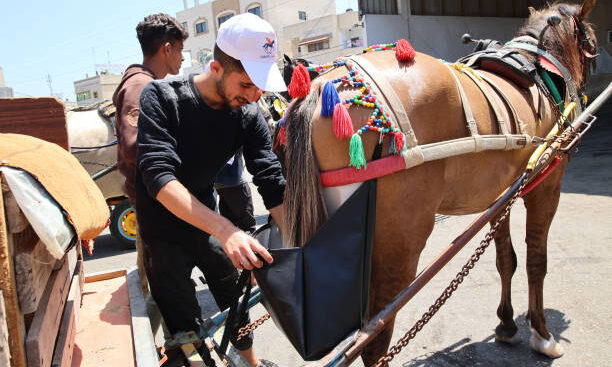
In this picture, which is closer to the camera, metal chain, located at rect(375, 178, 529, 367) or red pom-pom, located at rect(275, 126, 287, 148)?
metal chain, located at rect(375, 178, 529, 367)

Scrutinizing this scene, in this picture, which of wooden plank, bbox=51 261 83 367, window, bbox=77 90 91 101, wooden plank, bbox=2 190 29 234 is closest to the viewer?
wooden plank, bbox=2 190 29 234

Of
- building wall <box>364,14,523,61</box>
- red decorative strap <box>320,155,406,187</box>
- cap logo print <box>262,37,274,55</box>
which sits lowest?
red decorative strap <box>320,155,406,187</box>

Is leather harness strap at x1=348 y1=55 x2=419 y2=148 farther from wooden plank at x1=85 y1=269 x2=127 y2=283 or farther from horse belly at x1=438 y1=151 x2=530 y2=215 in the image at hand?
wooden plank at x1=85 y1=269 x2=127 y2=283

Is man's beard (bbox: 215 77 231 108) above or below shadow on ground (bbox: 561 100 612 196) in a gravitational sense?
above

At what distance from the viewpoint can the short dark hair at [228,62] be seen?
1.56m

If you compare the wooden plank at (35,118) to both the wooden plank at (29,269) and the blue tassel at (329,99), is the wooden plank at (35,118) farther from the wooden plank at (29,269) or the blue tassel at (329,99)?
the blue tassel at (329,99)

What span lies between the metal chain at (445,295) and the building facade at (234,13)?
36.3 m

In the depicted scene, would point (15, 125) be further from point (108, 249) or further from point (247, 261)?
point (108, 249)

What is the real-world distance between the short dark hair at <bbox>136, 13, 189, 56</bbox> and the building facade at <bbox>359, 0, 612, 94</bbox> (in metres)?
7.54

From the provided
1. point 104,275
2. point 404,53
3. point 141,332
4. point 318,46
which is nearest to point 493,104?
point 404,53

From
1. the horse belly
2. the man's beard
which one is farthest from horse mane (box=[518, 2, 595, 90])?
the man's beard

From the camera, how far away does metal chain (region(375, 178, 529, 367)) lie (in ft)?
5.37

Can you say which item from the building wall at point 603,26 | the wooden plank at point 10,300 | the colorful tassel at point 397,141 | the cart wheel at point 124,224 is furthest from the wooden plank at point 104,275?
the building wall at point 603,26

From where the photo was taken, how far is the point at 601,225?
4574mm
